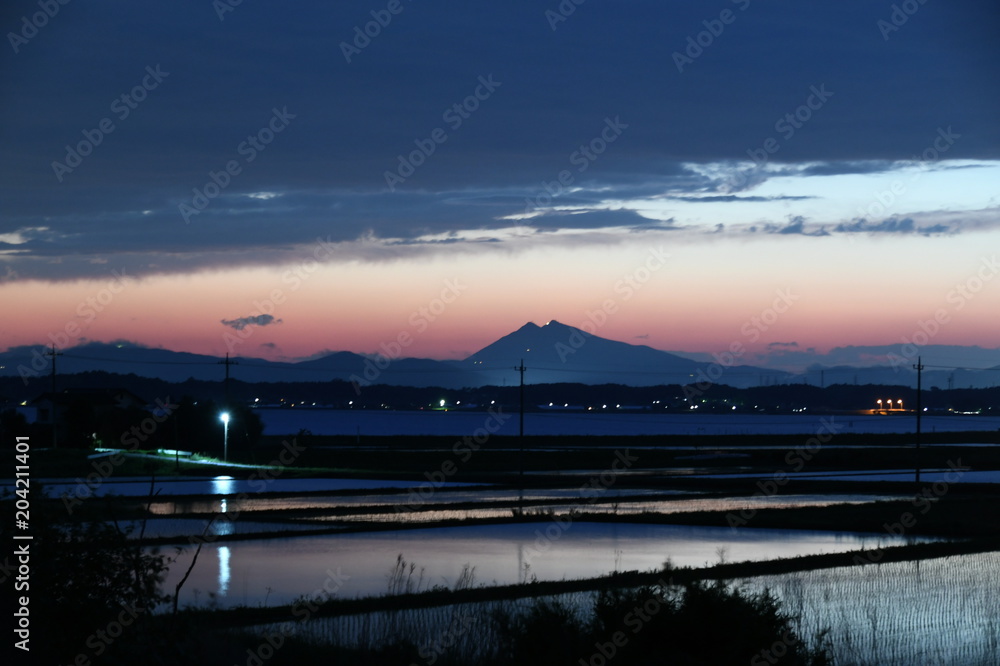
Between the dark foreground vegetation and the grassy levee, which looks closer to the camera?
the dark foreground vegetation

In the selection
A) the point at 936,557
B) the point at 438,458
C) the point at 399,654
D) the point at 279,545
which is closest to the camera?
the point at 399,654

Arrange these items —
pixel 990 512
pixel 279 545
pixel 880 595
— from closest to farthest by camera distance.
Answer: pixel 880 595 → pixel 279 545 → pixel 990 512

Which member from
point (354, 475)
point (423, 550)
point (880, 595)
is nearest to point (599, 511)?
point (423, 550)

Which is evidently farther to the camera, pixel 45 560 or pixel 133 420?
pixel 133 420

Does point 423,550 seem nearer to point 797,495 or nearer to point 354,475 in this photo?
point 797,495

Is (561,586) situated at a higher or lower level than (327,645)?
lower

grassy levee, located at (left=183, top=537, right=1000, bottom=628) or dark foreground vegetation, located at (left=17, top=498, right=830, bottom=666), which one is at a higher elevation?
dark foreground vegetation, located at (left=17, top=498, right=830, bottom=666)

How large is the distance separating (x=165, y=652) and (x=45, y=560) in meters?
1.46

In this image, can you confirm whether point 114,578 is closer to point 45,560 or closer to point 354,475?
point 45,560

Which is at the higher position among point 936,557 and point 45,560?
point 45,560

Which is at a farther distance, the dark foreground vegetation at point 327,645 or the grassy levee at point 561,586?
the grassy levee at point 561,586

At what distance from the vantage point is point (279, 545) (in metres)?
20.4

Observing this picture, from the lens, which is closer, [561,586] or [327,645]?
[327,645]

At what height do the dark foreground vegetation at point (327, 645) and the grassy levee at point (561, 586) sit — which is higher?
the dark foreground vegetation at point (327, 645)
